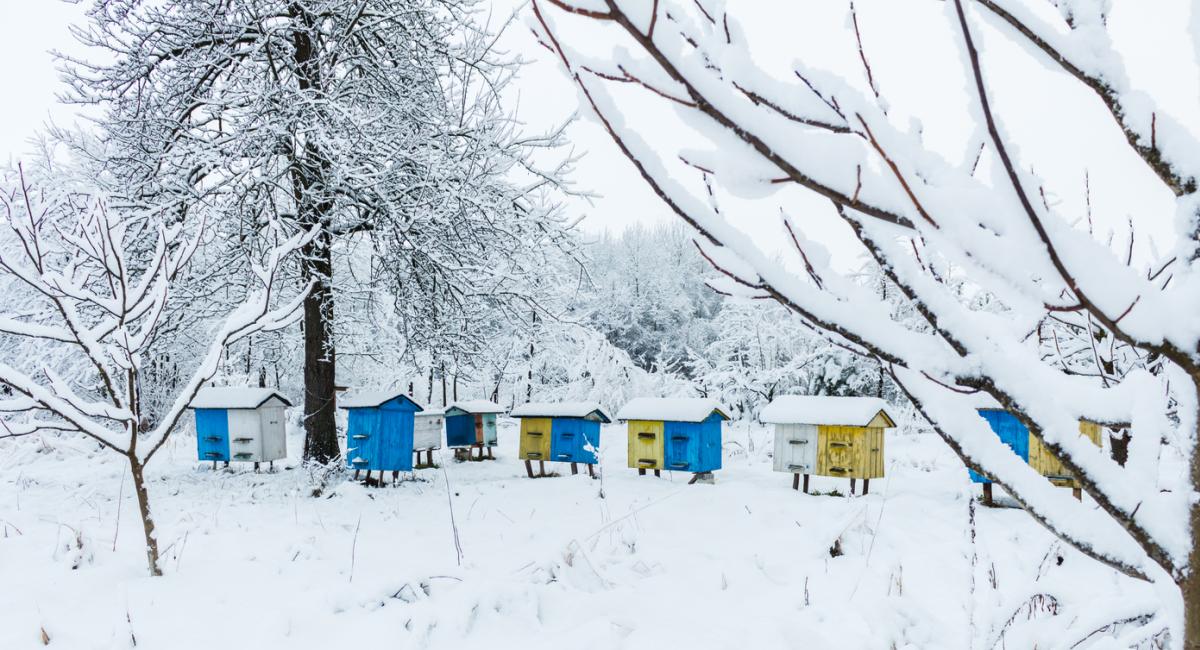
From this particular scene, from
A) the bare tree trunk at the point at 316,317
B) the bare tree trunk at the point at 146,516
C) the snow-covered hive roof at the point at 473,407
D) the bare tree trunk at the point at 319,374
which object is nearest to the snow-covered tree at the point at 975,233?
the bare tree trunk at the point at 146,516

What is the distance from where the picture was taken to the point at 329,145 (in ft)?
21.1

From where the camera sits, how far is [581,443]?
362 inches

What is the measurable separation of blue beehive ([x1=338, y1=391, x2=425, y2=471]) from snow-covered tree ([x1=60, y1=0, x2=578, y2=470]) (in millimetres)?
692

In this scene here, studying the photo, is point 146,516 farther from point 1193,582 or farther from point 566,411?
point 566,411

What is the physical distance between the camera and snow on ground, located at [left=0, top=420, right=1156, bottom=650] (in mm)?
3314

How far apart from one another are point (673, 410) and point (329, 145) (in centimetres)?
505

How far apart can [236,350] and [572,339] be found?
10.8 metres

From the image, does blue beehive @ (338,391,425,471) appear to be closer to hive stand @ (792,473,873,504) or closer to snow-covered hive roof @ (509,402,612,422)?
snow-covered hive roof @ (509,402,612,422)

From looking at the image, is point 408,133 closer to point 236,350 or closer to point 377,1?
point 377,1

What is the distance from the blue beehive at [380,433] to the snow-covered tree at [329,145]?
692mm

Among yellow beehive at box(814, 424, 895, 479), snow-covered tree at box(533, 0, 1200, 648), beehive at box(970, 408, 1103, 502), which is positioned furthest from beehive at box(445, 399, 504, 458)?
snow-covered tree at box(533, 0, 1200, 648)

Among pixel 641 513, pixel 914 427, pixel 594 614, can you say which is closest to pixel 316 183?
pixel 641 513

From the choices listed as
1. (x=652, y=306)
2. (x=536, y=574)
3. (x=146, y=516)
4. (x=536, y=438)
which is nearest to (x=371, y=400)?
(x=536, y=438)

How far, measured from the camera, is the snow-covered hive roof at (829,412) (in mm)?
7488
